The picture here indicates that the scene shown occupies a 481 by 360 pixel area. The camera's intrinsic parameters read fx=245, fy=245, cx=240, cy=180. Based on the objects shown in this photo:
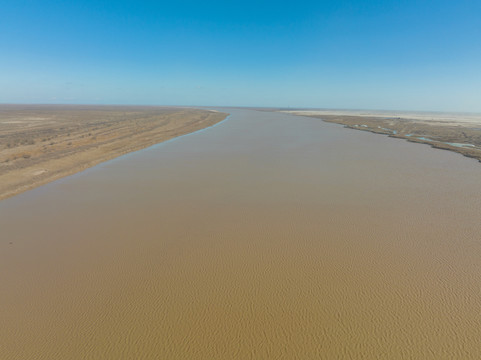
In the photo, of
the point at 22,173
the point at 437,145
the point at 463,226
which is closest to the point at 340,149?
the point at 437,145

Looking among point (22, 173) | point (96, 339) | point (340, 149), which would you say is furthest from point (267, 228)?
point (340, 149)

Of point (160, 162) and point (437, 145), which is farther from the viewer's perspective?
point (437, 145)

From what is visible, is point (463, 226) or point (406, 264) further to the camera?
point (463, 226)

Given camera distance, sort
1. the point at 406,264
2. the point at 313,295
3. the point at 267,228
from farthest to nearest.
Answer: the point at 267,228
the point at 406,264
the point at 313,295

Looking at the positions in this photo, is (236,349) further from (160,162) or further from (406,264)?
(160,162)

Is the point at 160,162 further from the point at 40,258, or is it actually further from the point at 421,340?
the point at 421,340

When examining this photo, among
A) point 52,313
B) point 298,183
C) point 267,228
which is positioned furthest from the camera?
point 298,183
